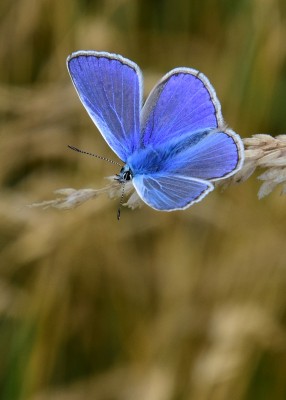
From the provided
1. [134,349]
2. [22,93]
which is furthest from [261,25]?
[134,349]

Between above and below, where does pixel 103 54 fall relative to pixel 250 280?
above

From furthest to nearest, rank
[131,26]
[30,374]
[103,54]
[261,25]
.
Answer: [131,26] < [261,25] < [30,374] < [103,54]

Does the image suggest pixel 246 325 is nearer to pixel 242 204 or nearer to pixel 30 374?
pixel 242 204

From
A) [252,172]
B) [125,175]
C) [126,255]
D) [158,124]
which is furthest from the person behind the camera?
[126,255]

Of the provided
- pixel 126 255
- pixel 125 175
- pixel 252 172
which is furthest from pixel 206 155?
pixel 126 255

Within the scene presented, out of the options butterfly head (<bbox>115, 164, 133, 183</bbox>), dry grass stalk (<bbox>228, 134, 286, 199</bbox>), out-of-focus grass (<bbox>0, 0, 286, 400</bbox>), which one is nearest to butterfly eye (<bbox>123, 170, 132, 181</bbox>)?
butterfly head (<bbox>115, 164, 133, 183</bbox>)

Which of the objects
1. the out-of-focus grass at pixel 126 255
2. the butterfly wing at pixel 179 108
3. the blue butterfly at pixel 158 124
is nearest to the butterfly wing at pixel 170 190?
the blue butterfly at pixel 158 124

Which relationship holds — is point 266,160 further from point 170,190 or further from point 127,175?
point 127,175
